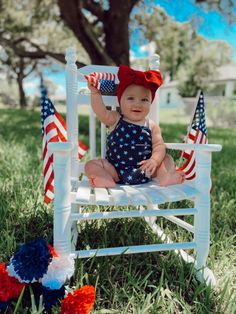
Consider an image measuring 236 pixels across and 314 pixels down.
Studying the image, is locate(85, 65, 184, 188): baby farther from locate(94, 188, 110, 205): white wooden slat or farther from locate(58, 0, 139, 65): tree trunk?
locate(58, 0, 139, 65): tree trunk

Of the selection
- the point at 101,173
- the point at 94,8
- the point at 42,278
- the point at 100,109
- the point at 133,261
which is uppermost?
the point at 94,8

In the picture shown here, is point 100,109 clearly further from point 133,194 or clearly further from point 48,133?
point 133,194

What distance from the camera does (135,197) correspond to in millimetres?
1505

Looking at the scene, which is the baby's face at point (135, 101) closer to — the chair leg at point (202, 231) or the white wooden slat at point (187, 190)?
the white wooden slat at point (187, 190)

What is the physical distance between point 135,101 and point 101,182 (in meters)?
0.50

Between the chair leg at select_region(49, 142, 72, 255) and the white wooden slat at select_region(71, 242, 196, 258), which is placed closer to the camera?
the chair leg at select_region(49, 142, 72, 255)

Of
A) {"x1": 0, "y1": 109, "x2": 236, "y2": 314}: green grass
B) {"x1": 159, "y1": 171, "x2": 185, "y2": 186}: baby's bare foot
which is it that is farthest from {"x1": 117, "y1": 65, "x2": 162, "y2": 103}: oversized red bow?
{"x1": 0, "y1": 109, "x2": 236, "y2": 314}: green grass

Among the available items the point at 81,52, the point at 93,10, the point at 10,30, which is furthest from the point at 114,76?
the point at 81,52

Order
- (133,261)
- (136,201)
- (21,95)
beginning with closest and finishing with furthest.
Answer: (136,201) → (133,261) → (21,95)

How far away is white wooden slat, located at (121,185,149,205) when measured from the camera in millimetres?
1464

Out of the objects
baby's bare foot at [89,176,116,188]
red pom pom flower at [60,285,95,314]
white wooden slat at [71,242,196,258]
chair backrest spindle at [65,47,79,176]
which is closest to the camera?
red pom pom flower at [60,285,95,314]

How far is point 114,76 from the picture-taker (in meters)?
2.21

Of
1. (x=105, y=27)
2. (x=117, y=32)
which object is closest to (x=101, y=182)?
(x=117, y=32)

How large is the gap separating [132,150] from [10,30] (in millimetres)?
13969
